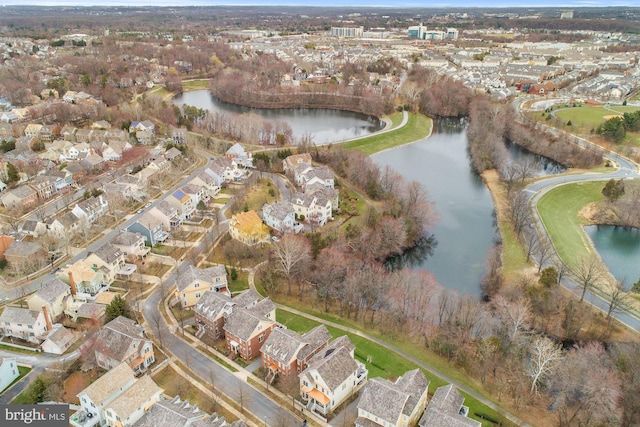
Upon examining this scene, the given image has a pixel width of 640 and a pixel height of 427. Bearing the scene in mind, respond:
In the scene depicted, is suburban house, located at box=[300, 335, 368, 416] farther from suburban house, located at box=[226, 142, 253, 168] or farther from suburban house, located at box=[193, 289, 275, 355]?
suburban house, located at box=[226, 142, 253, 168]

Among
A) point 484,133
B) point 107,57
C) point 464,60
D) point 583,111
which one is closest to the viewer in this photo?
point 484,133

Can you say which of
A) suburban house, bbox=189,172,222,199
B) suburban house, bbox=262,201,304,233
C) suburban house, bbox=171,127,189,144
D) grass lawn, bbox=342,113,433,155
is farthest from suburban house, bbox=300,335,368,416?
suburban house, bbox=171,127,189,144

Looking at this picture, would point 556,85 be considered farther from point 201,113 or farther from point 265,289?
point 265,289

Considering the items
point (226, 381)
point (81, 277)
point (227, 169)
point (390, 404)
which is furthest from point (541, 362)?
point (227, 169)

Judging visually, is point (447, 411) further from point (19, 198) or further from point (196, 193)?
point (19, 198)

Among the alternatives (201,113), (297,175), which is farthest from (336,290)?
(201,113)

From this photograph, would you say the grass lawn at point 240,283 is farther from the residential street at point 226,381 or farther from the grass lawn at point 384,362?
the residential street at point 226,381

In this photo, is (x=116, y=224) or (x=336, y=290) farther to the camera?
(x=116, y=224)
